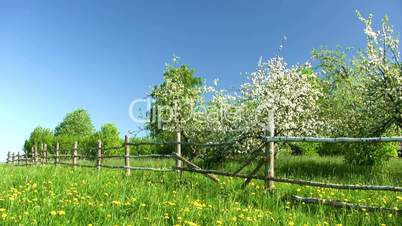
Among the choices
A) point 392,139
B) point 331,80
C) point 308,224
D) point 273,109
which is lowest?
point 308,224

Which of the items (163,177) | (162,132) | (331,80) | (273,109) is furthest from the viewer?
(162,132)

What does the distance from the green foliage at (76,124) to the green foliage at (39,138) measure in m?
7.70

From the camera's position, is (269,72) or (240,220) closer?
(240,220)

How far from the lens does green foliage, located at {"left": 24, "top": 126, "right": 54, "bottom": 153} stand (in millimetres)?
61153

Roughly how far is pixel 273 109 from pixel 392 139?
1301 cm

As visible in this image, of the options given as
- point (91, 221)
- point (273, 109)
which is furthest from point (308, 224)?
point (273, 109)

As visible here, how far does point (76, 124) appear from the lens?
247 ft

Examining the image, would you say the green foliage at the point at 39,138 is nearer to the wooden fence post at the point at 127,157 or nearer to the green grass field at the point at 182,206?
the wooden fence post at the point at 127,157

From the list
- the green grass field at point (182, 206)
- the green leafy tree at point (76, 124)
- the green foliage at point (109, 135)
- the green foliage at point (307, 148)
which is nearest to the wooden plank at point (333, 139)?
the green grass field at point (182, 206)

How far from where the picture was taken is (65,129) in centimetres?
7494

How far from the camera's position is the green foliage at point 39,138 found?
201ft

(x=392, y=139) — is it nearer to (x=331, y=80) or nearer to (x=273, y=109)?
(x=273, y=109)

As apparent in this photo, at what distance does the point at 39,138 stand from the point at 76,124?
43.6ft

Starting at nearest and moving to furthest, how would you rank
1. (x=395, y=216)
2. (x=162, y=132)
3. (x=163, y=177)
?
(x=395, y=216) < (x=163, y=177) < (x=162, y=132)
